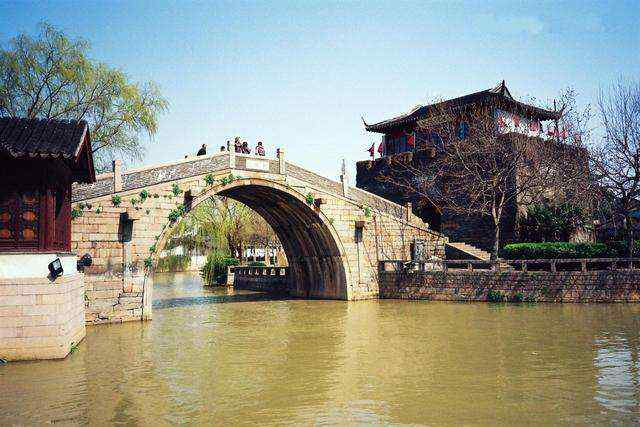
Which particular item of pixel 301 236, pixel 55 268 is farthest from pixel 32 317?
pixel 301 236

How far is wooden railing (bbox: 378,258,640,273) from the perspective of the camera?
2009 centimetres

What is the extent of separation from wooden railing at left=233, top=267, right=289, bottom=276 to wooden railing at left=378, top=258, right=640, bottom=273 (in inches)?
305

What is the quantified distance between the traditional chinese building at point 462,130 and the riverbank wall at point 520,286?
5740mm

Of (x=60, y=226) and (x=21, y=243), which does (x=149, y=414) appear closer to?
(x=21, y=243)

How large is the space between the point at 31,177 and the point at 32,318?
2556 millimetres

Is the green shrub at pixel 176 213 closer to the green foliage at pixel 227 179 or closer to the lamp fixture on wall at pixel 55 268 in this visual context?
the green foliage at pixel 227 179

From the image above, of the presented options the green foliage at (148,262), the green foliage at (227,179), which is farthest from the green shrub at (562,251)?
the green foliage at (148,262)

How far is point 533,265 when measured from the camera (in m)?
23.0

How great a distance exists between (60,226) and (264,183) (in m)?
9.94

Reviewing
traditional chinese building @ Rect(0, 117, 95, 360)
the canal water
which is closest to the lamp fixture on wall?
traditional chinese building @ Rect(0, 117, 95, 360)

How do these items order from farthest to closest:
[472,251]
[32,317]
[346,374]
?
[472,251]
[32,317]
[346,374]

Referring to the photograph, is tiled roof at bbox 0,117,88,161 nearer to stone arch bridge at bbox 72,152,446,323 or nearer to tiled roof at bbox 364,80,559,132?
stone arch bridge at bbox 72,152,446,323

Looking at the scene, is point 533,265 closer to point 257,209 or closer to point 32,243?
point 257,209

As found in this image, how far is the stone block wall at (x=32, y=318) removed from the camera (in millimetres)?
10312
